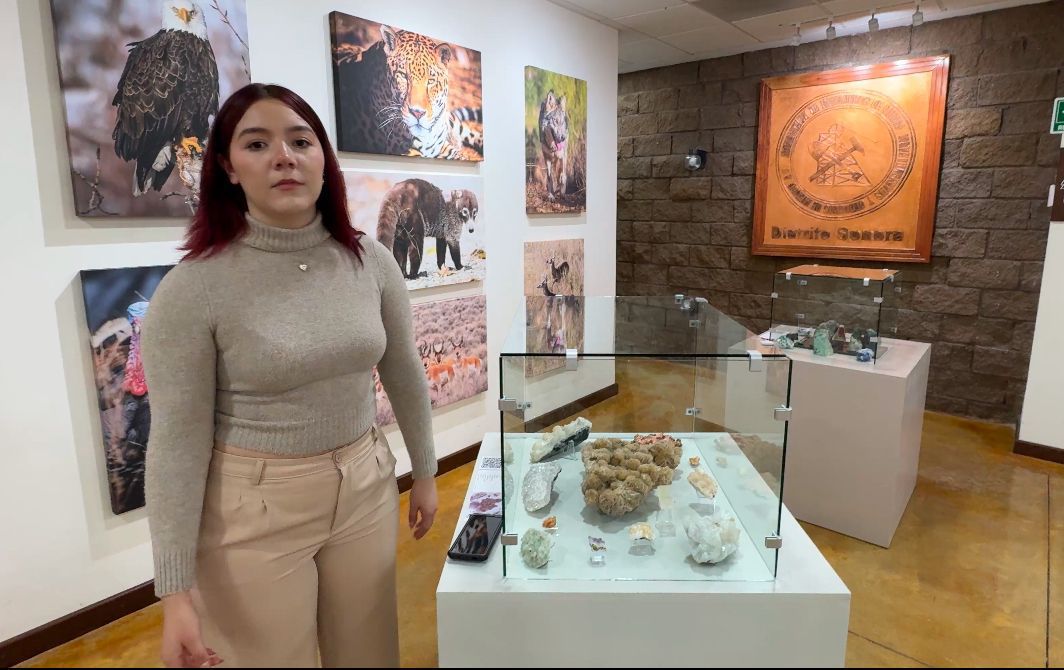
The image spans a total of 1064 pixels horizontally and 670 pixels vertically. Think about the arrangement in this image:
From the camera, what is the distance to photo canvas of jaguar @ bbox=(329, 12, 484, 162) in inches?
97.5

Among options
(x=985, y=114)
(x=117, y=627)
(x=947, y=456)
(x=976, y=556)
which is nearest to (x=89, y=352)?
(x=117, y=627)

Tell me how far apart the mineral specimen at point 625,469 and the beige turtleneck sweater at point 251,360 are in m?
0.52

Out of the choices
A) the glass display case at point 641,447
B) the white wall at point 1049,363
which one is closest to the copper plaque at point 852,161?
the white wall at point 1049,363

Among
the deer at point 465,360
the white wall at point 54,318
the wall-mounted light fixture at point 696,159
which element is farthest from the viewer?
the wall-mounted light fixture at point 696,159

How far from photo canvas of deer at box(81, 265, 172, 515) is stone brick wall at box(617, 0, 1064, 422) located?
3.96m

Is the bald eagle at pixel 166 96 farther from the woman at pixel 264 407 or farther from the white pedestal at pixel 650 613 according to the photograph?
the white pedestal at pixel 650 613

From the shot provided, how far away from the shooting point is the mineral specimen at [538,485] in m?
1.36

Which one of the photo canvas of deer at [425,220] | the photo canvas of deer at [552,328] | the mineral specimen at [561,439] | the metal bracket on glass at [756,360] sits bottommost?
the mineral specimen at [561,439]

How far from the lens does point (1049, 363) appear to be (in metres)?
3.26

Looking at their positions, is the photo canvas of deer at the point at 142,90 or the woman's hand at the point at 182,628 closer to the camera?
the woman's hand at the point at 182,628

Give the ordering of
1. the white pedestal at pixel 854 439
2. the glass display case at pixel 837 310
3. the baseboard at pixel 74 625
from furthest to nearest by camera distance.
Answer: the glass display case at pixel 837 310
the white pedestal at pixel 854 439
the baseboard at pixel 74 625

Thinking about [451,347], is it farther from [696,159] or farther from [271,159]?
[696,159]

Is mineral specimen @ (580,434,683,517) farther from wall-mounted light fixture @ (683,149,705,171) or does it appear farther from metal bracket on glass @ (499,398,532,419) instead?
wall-mounted light fixture @ (683,149,705,171)

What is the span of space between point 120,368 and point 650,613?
176cm
